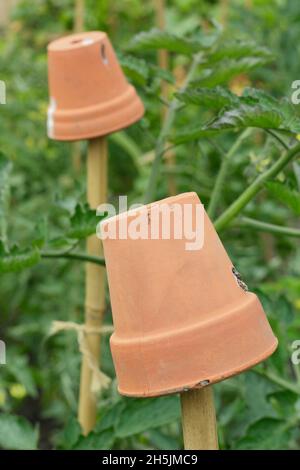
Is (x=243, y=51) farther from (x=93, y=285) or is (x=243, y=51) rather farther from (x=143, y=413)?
(x=143, y=413)

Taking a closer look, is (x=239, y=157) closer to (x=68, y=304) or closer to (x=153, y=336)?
(x=68, y=304)

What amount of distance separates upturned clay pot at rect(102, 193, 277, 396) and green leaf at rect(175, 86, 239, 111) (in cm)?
17

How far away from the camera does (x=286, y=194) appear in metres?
0.92

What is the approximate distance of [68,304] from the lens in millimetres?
2154

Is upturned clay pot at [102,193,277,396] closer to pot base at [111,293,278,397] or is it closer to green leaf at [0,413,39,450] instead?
pot base at [111,293,278,397]

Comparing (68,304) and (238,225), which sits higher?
(238,225)

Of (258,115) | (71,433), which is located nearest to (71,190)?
(71,433)

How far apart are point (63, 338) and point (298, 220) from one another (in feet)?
2.43

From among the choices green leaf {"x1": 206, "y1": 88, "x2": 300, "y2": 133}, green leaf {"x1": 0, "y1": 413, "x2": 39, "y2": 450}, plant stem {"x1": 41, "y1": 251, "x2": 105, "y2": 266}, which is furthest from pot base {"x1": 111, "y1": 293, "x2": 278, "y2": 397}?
green leaf {"x1": 0, "y1": 413, "x2": 39, "y2": 450}

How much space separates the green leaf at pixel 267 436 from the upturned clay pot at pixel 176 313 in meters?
0.35

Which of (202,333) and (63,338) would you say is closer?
(202,333)

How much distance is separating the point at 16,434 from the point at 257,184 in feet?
1.33

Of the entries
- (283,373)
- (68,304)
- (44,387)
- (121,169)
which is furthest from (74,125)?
(121,169)

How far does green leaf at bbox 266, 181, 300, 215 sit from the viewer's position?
91cm
